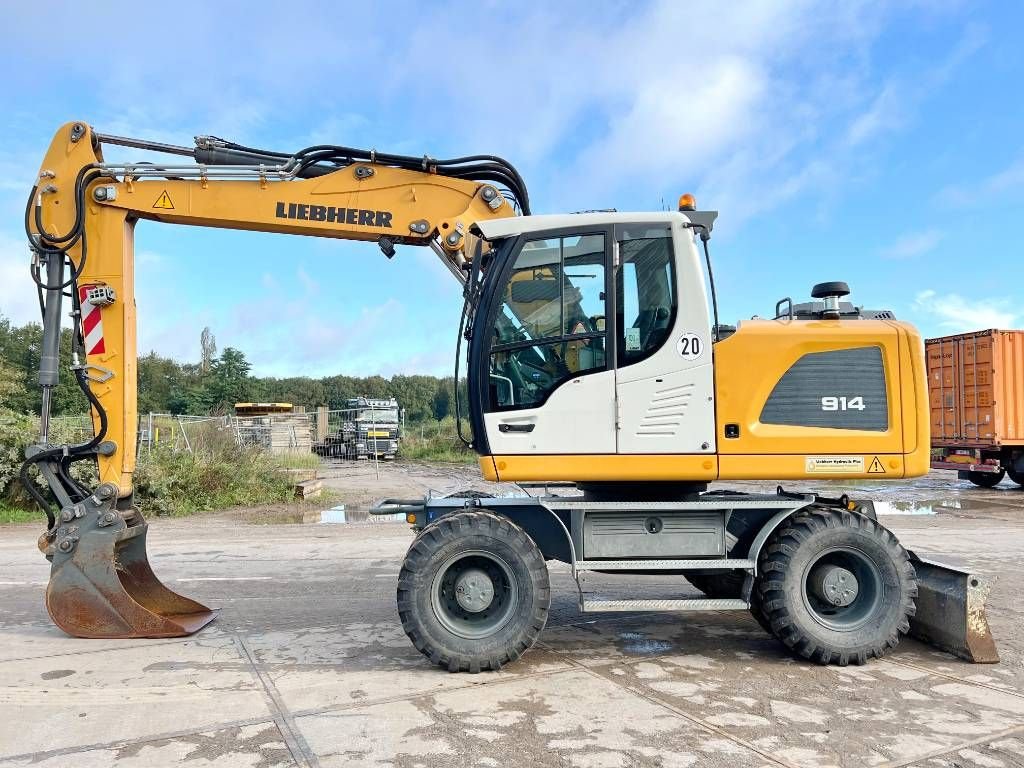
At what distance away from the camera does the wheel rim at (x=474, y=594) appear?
202 inches

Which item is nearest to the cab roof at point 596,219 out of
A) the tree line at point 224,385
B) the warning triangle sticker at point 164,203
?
the warning triangle sticker at point 164,203

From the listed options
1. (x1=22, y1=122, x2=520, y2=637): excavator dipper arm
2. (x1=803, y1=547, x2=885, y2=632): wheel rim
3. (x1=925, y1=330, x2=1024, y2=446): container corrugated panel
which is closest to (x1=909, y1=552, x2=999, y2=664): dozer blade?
(x1=803, y1=547, x2=885, y2=632): wheel rim

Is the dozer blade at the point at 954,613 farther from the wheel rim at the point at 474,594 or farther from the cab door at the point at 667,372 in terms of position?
the wheel rim at the point at 474,594

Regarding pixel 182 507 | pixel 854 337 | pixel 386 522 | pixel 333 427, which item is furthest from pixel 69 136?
pixel 333 427

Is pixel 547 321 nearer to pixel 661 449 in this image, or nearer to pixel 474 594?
pixel 661 449

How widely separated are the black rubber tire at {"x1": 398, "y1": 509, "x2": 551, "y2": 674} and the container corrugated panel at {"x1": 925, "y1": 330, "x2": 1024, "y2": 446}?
46.7ft

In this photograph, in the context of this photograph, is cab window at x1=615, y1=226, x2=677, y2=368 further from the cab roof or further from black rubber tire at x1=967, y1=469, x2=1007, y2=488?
black rubber tire at x1=967, y1=469, x2=1007, y2=488

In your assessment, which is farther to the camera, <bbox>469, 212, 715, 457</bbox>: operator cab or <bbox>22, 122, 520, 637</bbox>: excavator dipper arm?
<bbox>22, 122, 520, 637</bbox>: excavator dipper arm

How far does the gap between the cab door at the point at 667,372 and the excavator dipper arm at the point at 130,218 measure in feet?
5.25

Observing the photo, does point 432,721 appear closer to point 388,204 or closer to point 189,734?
point 189,734

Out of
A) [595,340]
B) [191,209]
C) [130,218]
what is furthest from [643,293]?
[130,218]

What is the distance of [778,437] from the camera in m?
5.39

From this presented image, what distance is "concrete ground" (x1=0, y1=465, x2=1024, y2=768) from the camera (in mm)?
3836

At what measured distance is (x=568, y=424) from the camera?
528 centimetres
